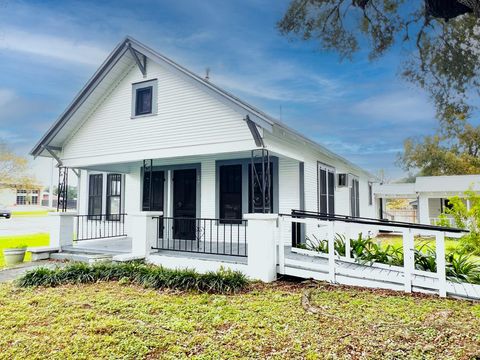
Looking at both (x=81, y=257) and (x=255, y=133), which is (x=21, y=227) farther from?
(x=255, y=133)

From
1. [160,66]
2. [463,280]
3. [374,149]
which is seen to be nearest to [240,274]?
[463,280]

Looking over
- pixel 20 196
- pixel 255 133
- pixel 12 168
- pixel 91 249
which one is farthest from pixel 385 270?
pixel 20 196

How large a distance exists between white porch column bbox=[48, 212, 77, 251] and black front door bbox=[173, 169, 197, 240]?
10.0ft

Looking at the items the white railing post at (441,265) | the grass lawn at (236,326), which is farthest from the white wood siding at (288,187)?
the white railing post at (441,265)

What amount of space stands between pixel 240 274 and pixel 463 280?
3.89m

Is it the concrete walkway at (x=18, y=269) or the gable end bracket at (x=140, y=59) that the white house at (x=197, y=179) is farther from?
the concrete walkway at (x=18, y=269)

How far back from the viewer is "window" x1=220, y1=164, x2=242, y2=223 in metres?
9.55

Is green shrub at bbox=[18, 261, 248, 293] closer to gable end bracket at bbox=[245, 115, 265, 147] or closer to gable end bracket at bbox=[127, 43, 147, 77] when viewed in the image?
gable end bracket at bbox=[245, 115, 265, 147]

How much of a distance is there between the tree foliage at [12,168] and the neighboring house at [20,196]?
73.6 inches

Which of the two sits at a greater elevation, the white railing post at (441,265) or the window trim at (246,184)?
the window trim at (246,184)

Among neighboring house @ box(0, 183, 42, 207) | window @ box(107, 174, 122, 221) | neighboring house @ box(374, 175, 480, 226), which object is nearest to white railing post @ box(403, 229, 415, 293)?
window @ box(107, 174, 122, 221)

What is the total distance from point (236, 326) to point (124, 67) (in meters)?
8.08

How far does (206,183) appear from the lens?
10055 mm

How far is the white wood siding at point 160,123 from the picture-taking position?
308 inches
